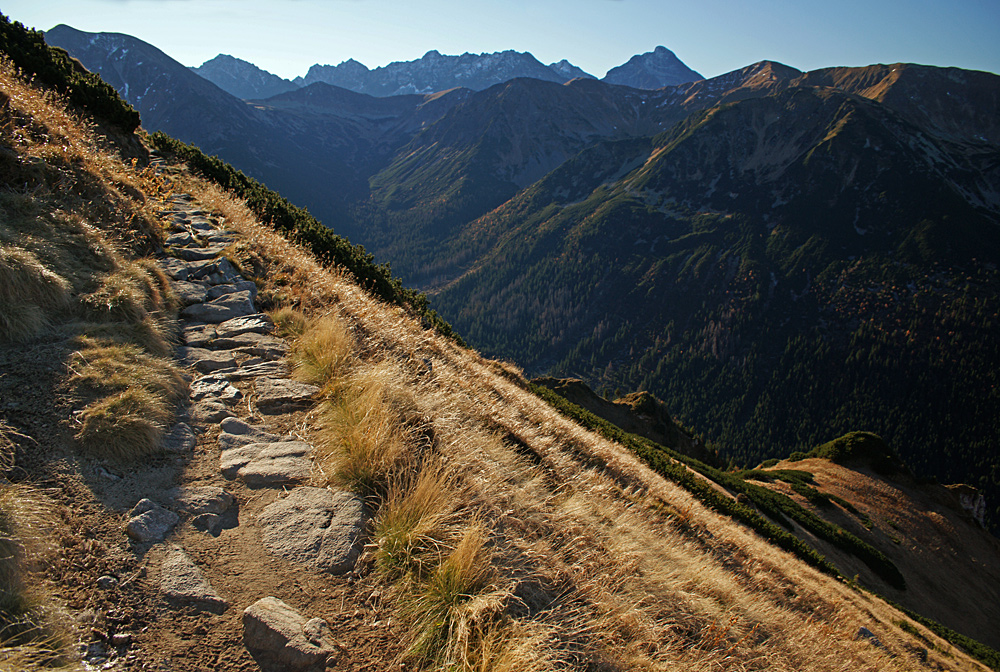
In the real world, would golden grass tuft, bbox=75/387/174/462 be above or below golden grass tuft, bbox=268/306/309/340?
below

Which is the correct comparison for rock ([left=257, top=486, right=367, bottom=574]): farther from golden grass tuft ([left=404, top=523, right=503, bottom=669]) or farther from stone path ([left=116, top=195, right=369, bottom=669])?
golden grass tuft ([left=404, top=523, right=503, bottom=669])

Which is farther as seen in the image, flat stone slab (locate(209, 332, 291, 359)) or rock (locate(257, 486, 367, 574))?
flat stone slab (locate(209, 332, 291, 359))

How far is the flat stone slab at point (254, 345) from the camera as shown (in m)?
6.95

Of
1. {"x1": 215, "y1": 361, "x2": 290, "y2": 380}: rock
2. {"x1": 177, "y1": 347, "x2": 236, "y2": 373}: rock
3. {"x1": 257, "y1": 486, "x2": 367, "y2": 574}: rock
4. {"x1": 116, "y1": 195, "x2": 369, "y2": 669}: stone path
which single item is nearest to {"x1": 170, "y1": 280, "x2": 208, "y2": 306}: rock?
{"x1": 116, "y1": 195, "x2": 369, "y2": 669}: stone path

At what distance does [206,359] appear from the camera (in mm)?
6371

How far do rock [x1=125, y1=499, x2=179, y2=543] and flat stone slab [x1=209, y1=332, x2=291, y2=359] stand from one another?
3.48 meters

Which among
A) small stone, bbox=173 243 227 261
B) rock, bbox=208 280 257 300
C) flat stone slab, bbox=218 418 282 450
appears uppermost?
small stone, bbox=173 243 227 261

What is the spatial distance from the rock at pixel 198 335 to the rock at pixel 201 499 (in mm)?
3442

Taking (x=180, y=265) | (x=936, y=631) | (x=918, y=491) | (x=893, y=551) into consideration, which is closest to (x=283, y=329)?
(x=180, y=265)

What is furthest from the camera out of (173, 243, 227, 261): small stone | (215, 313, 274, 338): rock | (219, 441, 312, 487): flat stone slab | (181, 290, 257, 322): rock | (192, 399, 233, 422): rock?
(173, 243, 227, 261): small stone

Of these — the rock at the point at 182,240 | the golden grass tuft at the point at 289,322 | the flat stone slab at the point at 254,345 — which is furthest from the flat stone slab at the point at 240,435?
the rock at the point at 182,240

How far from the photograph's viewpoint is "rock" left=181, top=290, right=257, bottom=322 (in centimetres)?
768

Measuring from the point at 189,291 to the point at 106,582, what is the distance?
6442 mm

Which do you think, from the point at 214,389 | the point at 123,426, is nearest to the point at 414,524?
the point at 123,426
